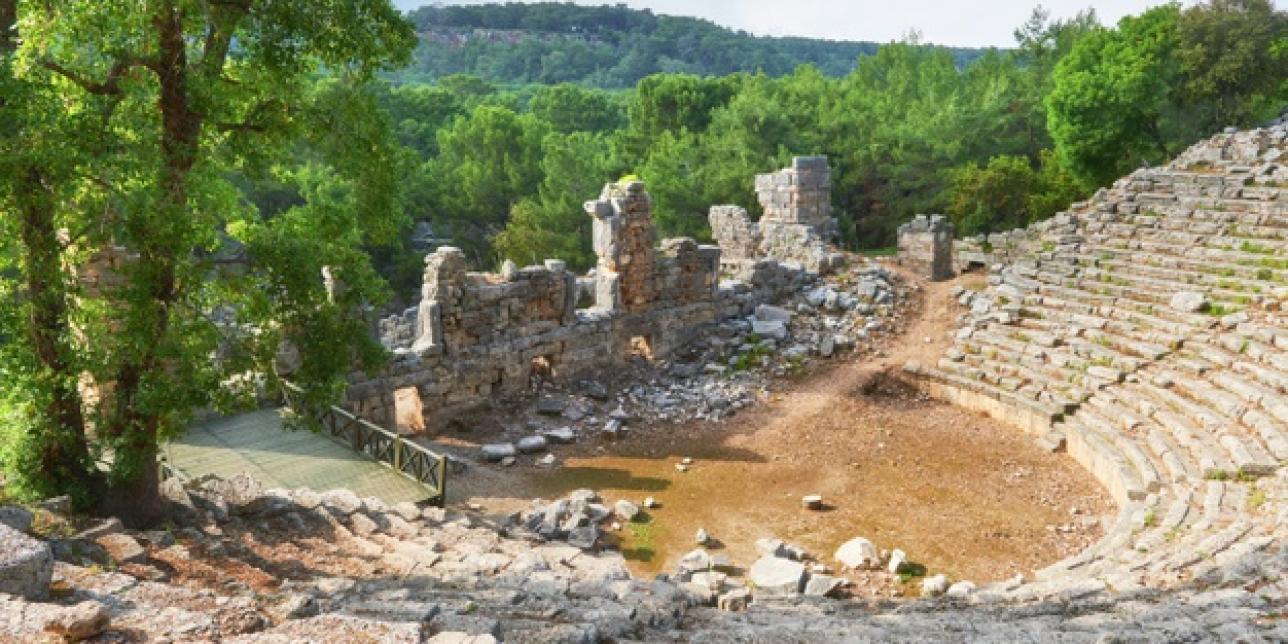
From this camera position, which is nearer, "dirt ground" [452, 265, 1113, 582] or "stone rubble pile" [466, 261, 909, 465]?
"dirt ground" [452, 265, 1113, 582]

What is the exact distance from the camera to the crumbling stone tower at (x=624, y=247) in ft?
60.3

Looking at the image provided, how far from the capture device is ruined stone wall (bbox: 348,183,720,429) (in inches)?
639

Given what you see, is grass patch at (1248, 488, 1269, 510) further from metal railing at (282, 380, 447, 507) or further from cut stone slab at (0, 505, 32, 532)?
cut stone slab at (0, 505, 32, 532)

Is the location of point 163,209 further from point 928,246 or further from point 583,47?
point 583,47

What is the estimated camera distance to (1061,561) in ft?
36.7

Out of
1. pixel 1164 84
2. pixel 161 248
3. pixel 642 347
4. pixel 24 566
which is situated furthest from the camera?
pixel 1164 84

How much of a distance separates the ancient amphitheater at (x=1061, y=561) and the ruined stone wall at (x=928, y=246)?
78.4 inches

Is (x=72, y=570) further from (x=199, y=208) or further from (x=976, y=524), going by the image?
(x=976, y=524)

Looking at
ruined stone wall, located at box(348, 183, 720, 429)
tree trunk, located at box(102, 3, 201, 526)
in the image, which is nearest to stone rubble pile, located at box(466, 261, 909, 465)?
ruined stone wall, located at box(348, 183, 720, 429)

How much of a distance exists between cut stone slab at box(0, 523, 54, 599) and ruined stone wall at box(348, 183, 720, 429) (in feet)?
28.7

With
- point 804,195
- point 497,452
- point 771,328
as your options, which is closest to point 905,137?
point 804,195

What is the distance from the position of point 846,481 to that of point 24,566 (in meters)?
10.6

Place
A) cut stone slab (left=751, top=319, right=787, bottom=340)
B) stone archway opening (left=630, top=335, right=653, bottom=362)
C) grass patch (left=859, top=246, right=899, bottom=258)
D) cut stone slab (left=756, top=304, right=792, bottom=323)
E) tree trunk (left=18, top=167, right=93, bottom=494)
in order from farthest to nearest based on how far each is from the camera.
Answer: grass patch (left=859, top=246, right=899, bottom=258), cut stone slab (left=756, top=304, right=792, bottom=323), stone archway opening (left=630, top=335, right=653, bottom=362), cut stone slab (left=751, top=319, right=787, bottom=340), tree trunk (left=18, top=167, right=93, bottom=494)

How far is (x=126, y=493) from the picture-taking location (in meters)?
8.98
